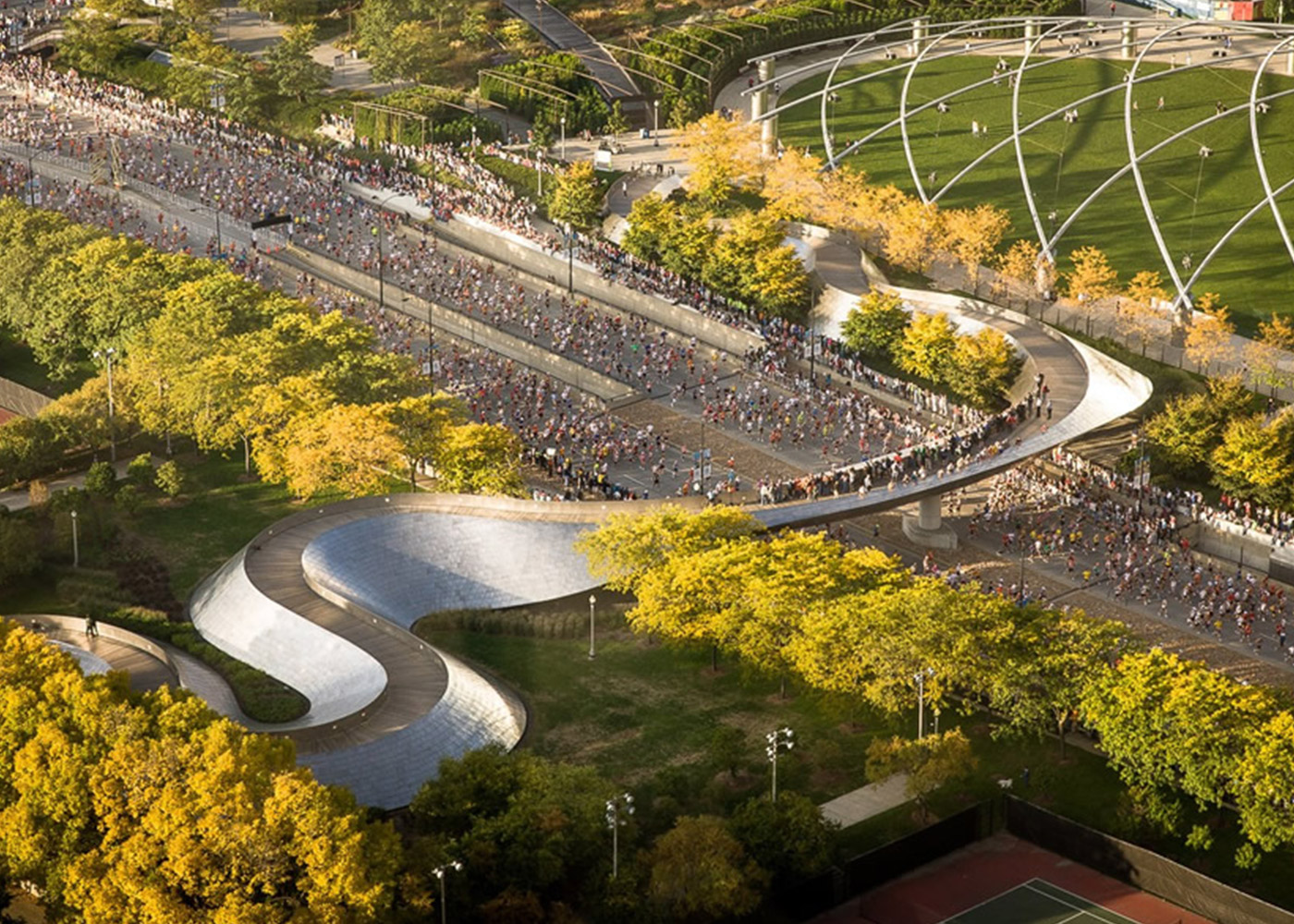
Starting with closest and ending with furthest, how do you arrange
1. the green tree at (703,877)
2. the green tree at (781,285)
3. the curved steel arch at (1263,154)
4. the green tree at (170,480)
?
the green tree at (703,877), the green tree at (170,480), the green tree at (781,285), the curved steel arch at (1263,154)

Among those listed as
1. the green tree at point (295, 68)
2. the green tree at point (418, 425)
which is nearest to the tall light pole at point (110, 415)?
the green tree at point (418, 425)

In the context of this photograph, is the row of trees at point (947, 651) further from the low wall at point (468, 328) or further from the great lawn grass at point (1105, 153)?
the great lawn grass at point (1105, 153)

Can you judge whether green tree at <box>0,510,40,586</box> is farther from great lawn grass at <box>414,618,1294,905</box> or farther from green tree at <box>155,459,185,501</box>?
great lawn grass at <box>414,618,1294,905</box>

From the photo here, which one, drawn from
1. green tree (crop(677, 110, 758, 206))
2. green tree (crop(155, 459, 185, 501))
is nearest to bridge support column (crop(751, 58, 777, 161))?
green tree (crop(677, 110, 758, 206))

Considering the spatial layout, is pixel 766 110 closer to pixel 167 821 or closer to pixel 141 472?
pixel 141 472

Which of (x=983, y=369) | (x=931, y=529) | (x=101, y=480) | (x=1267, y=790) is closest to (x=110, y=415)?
(x=101, y=480)

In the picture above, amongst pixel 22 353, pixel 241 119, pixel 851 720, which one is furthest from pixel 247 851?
pixel 241 119

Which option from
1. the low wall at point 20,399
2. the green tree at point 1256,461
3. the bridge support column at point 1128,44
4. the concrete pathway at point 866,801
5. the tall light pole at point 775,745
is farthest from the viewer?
the bridge support column at point 1128,44
